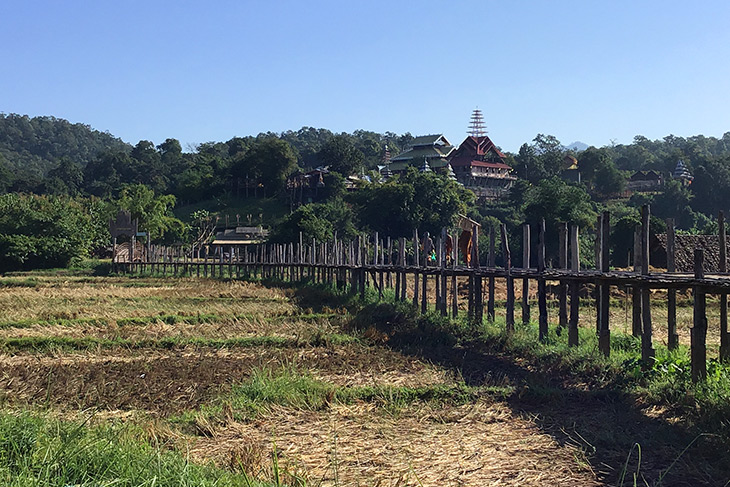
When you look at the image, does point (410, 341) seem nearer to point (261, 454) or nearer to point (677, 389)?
point (677, 389)

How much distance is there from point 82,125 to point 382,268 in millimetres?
183149

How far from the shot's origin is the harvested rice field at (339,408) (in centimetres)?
673

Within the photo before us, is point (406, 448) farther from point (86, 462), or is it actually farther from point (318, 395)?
point (86, 462)

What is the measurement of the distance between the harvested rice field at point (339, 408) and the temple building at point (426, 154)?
212 ft

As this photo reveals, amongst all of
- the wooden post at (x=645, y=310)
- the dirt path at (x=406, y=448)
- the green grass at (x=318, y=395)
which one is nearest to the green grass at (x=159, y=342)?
the green grass at (x=318, y=395)

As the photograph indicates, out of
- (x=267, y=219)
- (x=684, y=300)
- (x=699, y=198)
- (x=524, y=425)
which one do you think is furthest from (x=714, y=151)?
(x=524, y=425)

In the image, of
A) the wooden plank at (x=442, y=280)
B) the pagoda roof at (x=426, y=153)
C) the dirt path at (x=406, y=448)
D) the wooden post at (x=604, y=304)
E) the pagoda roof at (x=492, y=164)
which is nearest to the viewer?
the dirt path at (x=406, y=448)

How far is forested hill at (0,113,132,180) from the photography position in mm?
159000

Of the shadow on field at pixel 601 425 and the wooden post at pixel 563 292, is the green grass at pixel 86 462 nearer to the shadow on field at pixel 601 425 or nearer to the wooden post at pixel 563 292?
the shadow on field at pixel 601 425

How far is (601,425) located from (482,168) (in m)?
71.7

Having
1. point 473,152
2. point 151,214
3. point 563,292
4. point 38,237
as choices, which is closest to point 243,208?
point 151,214

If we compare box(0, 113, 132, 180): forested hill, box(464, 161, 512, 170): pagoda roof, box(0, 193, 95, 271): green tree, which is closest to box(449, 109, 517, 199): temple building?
box(464, 161, 512, 170): pagoda roof

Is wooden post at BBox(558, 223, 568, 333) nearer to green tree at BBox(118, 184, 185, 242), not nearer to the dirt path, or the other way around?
the dirt path

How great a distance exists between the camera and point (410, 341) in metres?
14.9
